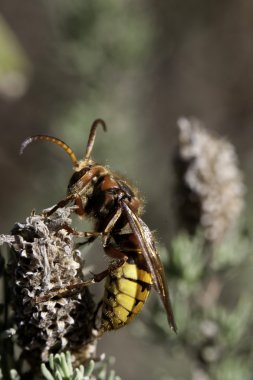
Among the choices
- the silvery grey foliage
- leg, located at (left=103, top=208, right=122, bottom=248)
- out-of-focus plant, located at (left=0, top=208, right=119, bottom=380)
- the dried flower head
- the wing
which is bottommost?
the silvery grey foliage

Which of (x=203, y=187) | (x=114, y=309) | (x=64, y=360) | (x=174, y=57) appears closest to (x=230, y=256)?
(x=203, y=187)

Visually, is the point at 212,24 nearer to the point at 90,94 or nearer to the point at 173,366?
the point at 90,94

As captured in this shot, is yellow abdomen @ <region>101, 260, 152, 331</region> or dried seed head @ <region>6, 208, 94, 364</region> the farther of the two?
yellow abdomen @ <region>101, 260, 152, 331</region>

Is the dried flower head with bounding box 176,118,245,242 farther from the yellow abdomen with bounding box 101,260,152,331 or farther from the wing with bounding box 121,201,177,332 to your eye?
the yellow abdomen with bounding box 101,260,152,331

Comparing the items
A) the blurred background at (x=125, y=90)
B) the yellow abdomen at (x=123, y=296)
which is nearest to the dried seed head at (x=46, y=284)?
the yellow abdomen at (x=123, y=296)

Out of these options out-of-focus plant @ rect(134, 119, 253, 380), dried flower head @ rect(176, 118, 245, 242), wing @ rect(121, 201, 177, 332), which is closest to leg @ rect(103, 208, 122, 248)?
wing @ rect(121, 201, 177, 332)

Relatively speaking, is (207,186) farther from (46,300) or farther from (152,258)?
(46,300)
